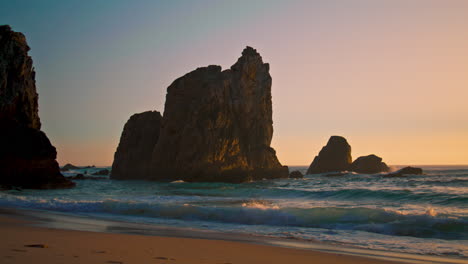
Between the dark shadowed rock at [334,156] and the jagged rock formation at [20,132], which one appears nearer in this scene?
the jagged rock formation at [20,132]

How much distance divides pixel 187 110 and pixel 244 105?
25.5 feet

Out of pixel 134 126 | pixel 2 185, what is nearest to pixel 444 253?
pixel 2 185

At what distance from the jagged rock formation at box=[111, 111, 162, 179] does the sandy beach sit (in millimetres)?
48428

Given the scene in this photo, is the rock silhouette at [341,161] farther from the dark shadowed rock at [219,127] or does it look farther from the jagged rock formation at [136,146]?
the jagged rock formation at [136,146]

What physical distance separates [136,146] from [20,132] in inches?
1235

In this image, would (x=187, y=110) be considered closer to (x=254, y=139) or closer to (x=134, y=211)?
(x=254, y=139)

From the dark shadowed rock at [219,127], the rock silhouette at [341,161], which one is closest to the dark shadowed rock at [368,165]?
the rock silhouette at [341,161]

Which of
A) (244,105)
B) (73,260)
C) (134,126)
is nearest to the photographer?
(73,260)

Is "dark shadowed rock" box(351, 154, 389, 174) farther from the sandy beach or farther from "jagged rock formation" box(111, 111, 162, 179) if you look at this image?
the sandy beach

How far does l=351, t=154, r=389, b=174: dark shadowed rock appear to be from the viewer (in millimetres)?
78750

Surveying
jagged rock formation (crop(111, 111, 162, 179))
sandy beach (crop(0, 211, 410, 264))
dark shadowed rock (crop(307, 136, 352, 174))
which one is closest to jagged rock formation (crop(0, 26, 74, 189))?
sandy beach (crop(0, 211, 410, 264))

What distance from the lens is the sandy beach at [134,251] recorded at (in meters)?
5.52

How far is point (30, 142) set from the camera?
92.1 ft

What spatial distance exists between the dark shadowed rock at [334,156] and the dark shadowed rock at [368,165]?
1789 mm
